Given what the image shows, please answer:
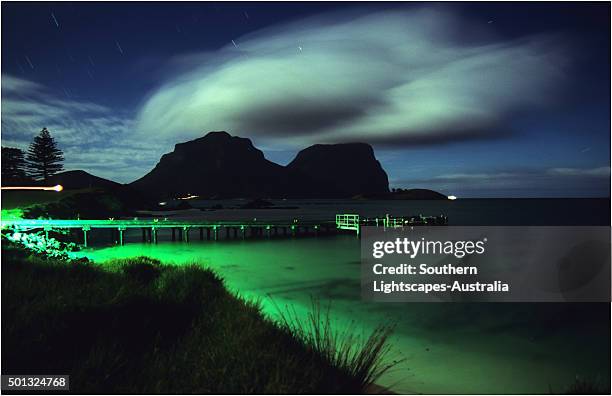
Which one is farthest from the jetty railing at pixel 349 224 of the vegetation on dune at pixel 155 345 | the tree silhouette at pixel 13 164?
the tree silhouette at pixel 13 164

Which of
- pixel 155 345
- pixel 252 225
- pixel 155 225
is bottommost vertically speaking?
pixel 252 225

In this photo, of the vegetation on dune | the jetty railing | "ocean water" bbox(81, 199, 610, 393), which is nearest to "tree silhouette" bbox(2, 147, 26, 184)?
A: the jetty railing

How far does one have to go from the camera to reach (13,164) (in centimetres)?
6644

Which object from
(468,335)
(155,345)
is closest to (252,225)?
(468,335)

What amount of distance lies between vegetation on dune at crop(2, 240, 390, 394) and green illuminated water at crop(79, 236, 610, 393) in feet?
11.9

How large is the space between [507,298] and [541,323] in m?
3.98

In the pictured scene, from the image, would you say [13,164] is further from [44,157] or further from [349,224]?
[349,224]

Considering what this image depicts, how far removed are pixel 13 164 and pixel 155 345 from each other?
77.4m

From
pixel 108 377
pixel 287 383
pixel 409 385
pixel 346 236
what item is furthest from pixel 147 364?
pixel 346 236

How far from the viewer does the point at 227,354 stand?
6559mm

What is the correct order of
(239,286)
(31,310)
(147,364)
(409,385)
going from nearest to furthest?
(147,364) < (31,310) < (409,385) < (239,286)

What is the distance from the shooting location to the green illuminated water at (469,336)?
1038 cm

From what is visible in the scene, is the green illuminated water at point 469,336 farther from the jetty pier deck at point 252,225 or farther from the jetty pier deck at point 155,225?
the jetty pier deck at point 252,225

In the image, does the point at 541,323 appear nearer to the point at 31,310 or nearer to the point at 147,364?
the point at 147,364
